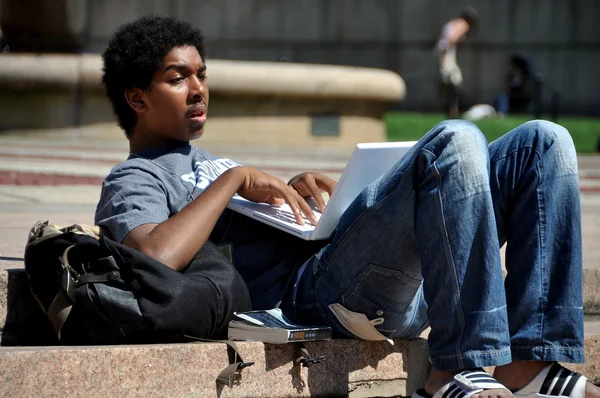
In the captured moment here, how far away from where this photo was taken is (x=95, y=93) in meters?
10.8

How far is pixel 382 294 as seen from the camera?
2.98m

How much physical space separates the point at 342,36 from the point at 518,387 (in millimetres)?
19516

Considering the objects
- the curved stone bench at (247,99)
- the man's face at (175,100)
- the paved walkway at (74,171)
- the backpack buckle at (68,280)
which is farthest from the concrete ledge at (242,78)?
the backpack buckle at (68,280)

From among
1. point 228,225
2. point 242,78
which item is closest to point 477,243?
point 228,225

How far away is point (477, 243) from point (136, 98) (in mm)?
1237

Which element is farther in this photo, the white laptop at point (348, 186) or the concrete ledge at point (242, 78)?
the concrete ledge at point (242, 78)

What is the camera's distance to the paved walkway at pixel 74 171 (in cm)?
502

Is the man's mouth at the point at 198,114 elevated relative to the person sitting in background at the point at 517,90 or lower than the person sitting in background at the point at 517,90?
elevated

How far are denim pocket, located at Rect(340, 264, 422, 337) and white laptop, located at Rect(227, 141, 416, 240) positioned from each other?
0.66ft

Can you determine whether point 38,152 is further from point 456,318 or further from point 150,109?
point 456,318

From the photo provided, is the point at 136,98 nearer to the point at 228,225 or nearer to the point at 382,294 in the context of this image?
the point at 228,225

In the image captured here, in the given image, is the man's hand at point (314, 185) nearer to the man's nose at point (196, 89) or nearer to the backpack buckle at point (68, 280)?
the man's nose at point (196, 89)

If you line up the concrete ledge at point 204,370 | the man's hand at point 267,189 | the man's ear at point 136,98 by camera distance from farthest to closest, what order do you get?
the man's ear at point 136,98, the man's hand at point 267,189, the concrete ledge at point 204,370

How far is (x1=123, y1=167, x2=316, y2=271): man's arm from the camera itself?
114 inches
